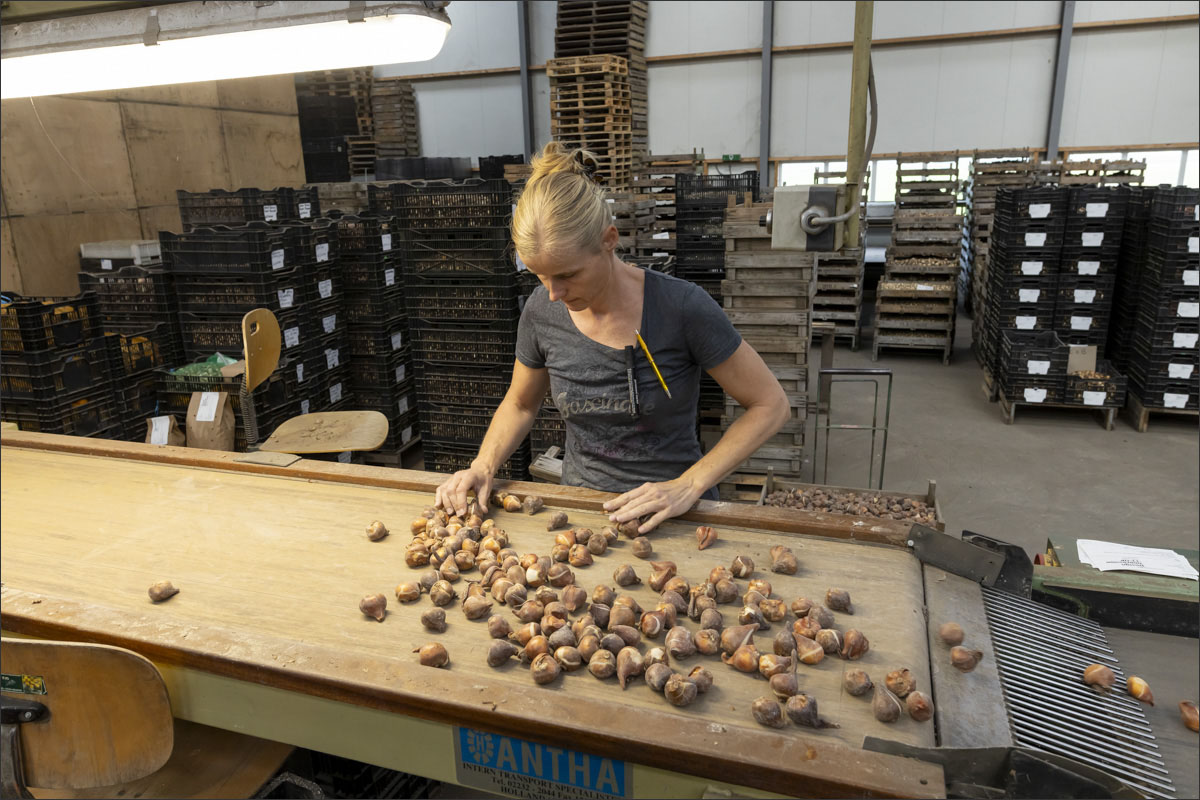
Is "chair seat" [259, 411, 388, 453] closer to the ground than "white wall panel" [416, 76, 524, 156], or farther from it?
closer to the ground

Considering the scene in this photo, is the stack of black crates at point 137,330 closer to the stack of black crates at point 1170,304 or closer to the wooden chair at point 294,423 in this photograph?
the wooden chair at point 294,423

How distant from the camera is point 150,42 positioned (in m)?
1.94

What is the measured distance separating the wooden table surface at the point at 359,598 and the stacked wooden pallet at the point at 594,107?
8.06 meters

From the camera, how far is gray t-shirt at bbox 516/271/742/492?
85.1 inches

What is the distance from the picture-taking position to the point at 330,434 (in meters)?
3.79

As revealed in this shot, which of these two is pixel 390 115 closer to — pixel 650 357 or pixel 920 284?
pixel 920 284

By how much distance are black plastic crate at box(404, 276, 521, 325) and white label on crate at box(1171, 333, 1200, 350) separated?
5514mm

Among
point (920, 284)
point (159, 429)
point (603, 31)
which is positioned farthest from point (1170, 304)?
point (603, 31)

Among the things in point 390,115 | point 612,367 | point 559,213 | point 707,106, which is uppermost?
point 390,115

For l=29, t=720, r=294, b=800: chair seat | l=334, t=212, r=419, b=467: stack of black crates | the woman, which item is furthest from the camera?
l=334, t=212, r=419, b=467: stack of black crates

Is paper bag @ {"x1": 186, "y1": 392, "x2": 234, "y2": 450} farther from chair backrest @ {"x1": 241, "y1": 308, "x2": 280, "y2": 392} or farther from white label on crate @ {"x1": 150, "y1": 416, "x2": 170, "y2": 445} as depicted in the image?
chair backrest @ {"x1": 241, "y1": 308, "x2": 280, "y2": 392}

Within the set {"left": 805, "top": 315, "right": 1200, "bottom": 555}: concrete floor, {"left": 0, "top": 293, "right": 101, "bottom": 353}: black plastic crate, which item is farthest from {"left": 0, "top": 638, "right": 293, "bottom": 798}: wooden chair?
{"left": 805, "top": 315, "right": 1200, "bottom": 555}: concrete floor

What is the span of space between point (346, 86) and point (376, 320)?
7652 mm

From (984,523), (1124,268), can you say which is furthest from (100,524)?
(1124,268)
